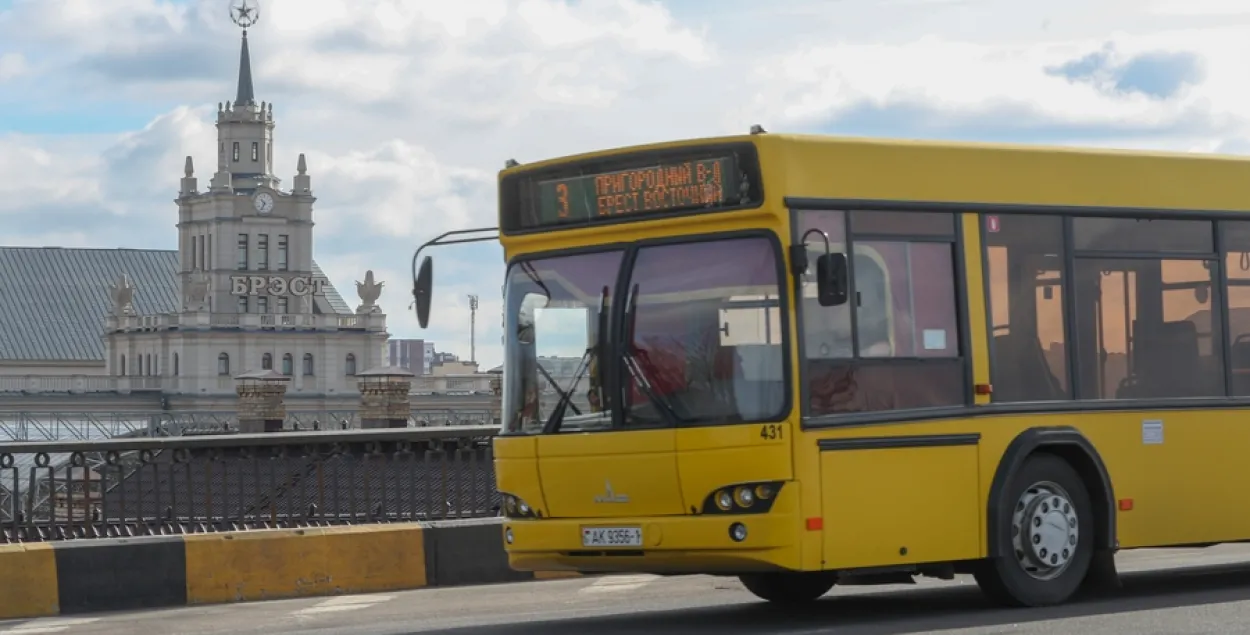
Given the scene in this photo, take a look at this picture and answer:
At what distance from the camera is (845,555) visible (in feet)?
38.7

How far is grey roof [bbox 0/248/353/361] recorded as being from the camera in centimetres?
19288

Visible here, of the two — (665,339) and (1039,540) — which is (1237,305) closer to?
(1039,540)

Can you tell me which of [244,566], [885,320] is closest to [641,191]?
[885,320]

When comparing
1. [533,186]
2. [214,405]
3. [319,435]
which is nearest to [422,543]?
[319,435]

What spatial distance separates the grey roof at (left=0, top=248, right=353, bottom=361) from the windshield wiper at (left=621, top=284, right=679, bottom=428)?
609ft

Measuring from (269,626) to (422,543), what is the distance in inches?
114

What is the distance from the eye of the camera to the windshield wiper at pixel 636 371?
11719 mm

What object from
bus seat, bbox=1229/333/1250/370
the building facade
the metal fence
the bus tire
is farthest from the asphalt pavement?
the building facade

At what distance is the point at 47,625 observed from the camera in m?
13.4

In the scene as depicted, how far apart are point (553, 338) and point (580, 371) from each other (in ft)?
0.95

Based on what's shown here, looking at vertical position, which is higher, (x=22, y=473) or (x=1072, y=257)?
(x=1072, y=257)

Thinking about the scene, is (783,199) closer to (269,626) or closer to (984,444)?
(984,444)

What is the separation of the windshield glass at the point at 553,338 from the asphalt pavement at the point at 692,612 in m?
1.15

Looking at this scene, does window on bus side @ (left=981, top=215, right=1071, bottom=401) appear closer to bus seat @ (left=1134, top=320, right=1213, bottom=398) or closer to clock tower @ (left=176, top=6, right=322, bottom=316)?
bus seat @ (left=1134, top=320, right=1213, bottom=398)
